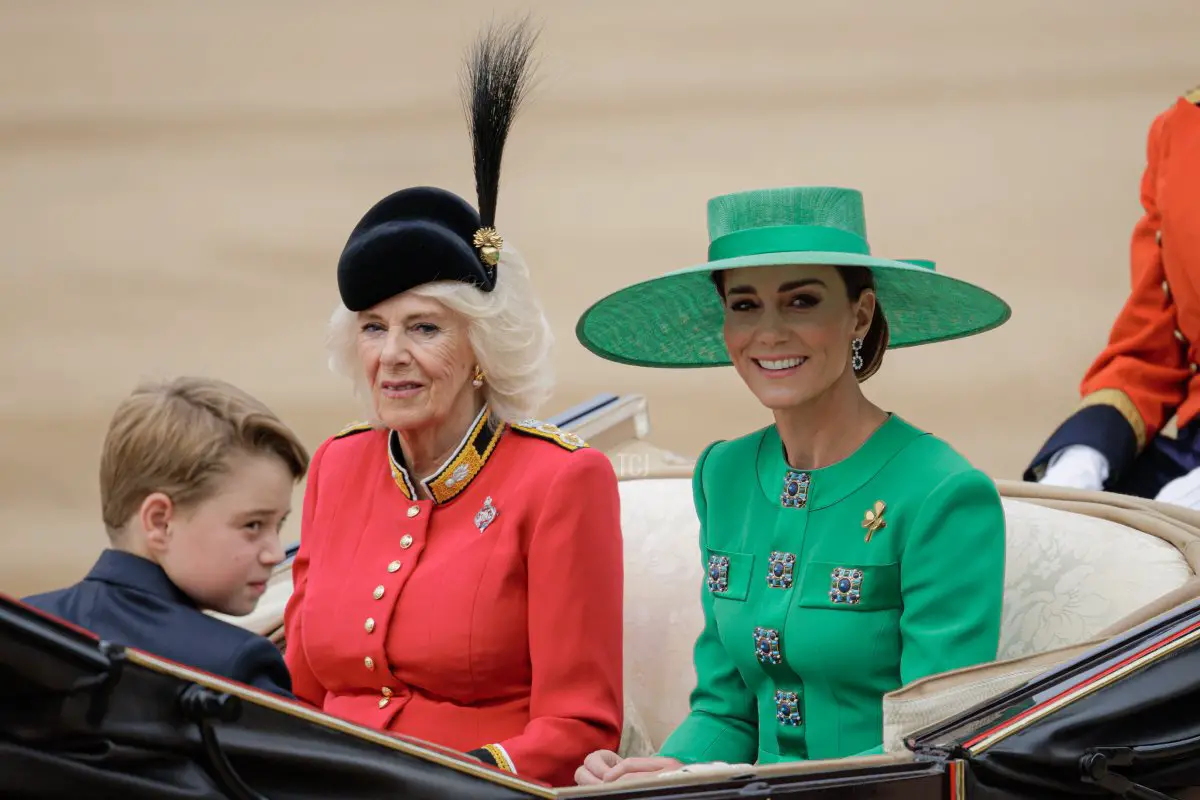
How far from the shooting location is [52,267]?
5430 mm

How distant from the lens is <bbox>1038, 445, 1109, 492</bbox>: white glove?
8.34ft

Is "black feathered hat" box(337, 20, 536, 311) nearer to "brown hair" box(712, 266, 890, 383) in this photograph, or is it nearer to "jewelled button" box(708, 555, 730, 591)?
"brown hair" box(712, 266, 890, 383)

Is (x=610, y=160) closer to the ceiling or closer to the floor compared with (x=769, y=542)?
closer to the ceiling

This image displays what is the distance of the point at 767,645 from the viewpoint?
1.84 meters

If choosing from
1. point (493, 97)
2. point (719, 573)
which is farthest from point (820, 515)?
point (493, 97)

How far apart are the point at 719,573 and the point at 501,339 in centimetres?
41

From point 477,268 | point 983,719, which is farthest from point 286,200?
point 983,719

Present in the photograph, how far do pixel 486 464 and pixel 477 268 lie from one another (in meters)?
0.26

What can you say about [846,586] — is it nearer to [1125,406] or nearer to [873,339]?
[873,339]

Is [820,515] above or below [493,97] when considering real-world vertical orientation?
below

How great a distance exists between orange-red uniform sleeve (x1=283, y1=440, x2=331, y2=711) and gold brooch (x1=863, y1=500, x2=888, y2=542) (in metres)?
0.77

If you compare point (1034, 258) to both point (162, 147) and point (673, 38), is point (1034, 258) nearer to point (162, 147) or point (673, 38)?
point (673, 38)

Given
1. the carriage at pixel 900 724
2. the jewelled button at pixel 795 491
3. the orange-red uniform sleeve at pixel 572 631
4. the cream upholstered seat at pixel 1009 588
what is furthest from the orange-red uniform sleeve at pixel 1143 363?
the orange-red uniform sleeve at pixel 572 631

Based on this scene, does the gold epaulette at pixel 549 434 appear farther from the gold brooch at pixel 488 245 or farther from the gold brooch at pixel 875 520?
the gold brooch at pixel 875 520
